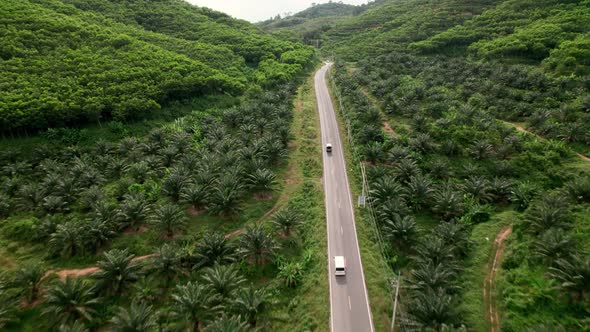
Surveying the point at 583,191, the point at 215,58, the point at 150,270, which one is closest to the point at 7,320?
the point at 150,270

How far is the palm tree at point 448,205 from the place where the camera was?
123ft

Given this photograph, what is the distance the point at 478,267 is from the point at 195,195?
34.6m

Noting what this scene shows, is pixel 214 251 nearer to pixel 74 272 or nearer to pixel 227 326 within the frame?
pixel 227 326

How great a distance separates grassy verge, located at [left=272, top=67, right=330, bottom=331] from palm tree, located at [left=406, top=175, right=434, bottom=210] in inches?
486

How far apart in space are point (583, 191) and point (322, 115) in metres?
52.5

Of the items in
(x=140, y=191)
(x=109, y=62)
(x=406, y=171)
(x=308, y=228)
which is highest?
(x=109, y=62)

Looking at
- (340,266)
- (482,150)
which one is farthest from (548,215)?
(340,266)

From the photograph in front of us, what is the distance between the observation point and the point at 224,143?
54.0 m

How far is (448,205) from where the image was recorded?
1478 inches

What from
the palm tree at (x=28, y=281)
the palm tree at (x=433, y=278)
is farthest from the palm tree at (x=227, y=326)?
the palm tree at (x=28, y=281)

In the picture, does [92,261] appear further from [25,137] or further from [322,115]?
[322,115]

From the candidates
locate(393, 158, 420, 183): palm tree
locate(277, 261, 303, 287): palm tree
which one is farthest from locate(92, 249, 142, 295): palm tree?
locate(393, 158, 420, 183): palm tree

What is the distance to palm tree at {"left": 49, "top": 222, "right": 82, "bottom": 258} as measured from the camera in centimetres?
3297

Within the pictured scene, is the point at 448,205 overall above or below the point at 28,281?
below
